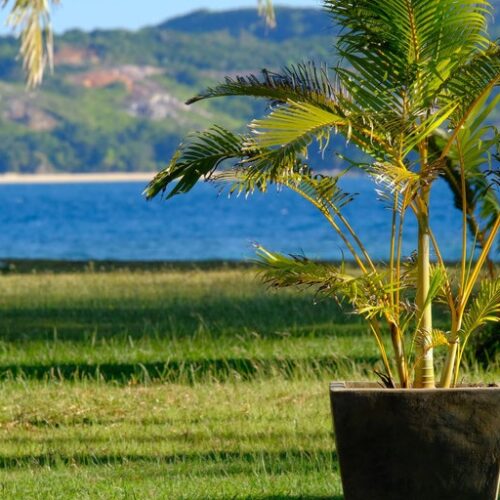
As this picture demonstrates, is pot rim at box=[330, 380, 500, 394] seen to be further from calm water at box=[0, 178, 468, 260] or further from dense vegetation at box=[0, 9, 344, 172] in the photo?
dense vegetation at box=[0, 9, 344, 172]

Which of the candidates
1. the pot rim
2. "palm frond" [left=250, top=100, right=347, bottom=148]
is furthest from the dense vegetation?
"palm frond" [left=250, top=100, right=347, bottom=148]

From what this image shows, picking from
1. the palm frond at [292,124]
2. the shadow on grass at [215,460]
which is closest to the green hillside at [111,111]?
the shadow on grass at [215,460]

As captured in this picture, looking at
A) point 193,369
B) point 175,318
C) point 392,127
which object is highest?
point 392,127

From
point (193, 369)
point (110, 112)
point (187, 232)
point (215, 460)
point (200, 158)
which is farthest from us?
point (110, 112)

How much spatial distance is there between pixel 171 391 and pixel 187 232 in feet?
186

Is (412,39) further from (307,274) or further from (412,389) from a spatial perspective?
(412,389)

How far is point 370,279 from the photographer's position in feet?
20.4

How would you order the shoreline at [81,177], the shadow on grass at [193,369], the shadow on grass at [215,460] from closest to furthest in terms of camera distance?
the shadow on grass at [215,460] → the shadow on grass at [193,369] → the shoreline at [81,177]

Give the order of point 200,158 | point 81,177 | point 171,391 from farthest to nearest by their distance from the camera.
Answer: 1. point 81,177
2. point 171,391
3. point 200,158

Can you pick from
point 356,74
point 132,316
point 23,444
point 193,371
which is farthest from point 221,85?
point 132,316

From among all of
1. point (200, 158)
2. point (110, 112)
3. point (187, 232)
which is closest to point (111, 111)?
point (110, 112)

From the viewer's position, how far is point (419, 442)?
19.7 feet

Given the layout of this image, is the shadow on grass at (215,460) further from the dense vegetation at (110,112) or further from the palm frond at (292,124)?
the dense vegetation at (110,112)

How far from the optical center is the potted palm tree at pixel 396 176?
6.00m
